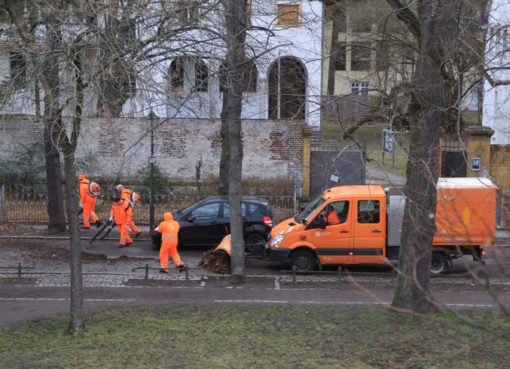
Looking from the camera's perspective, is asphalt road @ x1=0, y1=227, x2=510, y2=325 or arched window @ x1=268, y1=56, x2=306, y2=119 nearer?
asphalt road @ x1=0, y1=227, x2=510, y2=325

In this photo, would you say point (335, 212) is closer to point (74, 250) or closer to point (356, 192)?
point (356, 192)

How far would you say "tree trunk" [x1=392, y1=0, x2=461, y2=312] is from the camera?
9.92 meters

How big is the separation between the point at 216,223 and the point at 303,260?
3406 millimetres

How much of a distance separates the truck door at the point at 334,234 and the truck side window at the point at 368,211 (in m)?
0.25

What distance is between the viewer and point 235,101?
13.2m

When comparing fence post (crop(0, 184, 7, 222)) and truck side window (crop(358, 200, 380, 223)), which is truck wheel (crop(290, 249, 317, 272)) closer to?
truck side window (crop(358, 200, 380, 223))

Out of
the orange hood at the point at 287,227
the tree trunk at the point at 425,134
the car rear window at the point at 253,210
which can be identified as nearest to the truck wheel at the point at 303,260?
the orange hood at the point at 287,227

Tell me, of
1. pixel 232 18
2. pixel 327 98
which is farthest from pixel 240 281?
pixel 232 18

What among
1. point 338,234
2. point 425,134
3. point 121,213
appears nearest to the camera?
point 425,134

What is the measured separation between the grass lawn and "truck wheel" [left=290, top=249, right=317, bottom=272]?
387 cm

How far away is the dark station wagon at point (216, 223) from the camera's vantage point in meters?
17.2

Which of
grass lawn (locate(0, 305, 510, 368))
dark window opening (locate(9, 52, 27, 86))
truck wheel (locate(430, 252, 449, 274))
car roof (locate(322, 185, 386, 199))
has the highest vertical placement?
dark window opening (locate(9, 52, 27, 86))

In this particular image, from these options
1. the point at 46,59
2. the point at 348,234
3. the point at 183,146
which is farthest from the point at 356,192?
the point at 183,146

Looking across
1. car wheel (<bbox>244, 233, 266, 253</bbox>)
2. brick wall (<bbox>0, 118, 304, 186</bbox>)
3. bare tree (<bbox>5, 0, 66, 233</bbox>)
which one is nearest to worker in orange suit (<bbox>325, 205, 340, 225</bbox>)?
car wheel (<bbox>244, 233, 266, 253</bbox>)
